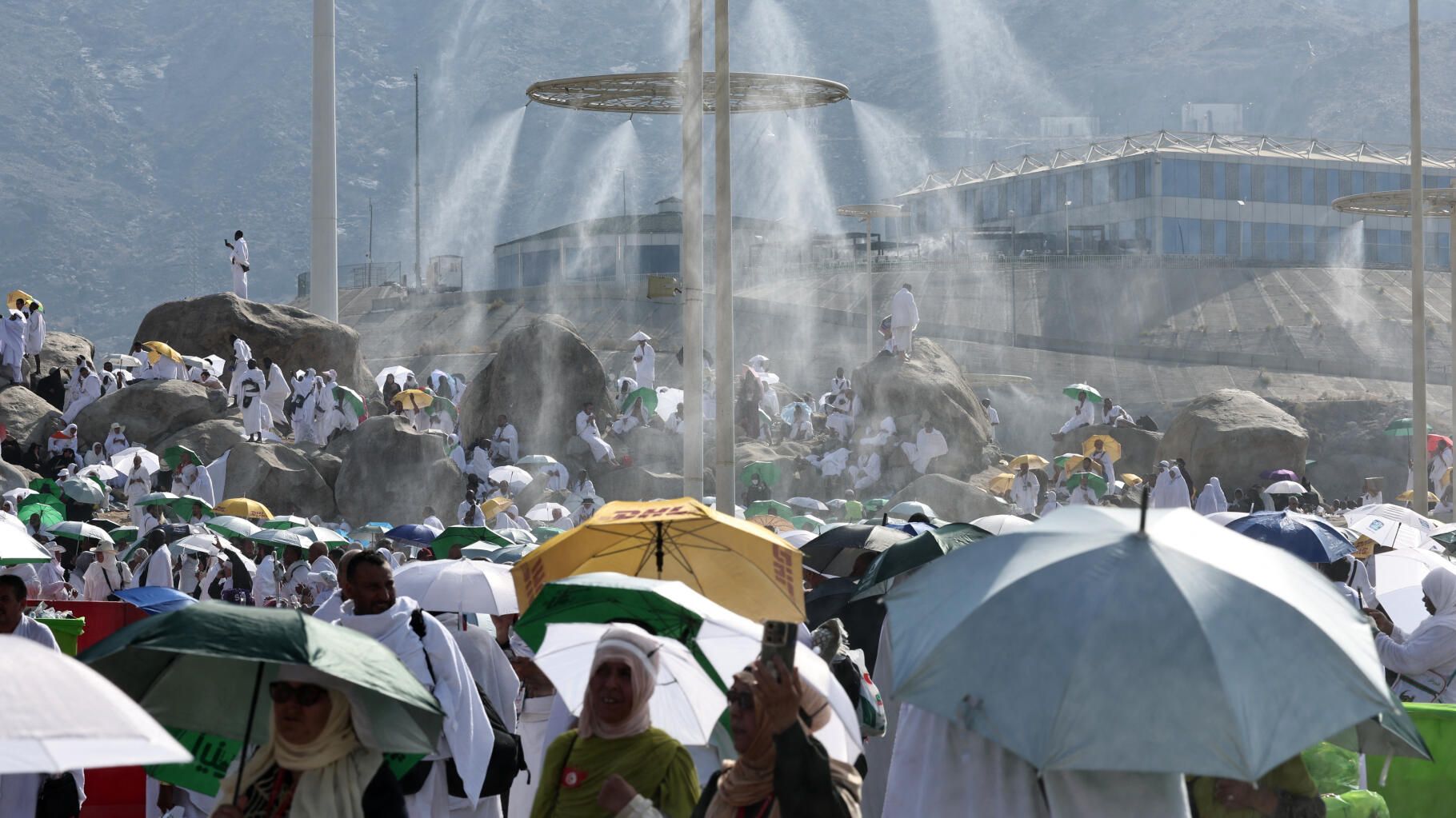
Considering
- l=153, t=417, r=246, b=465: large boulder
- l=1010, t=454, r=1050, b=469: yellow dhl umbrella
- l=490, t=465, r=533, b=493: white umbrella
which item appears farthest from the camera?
l=1010, t=454, r=1050, b=469: yellow dhl umbrella

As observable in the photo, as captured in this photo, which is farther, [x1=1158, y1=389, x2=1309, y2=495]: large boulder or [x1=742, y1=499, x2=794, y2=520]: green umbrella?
[x1=1158, y1=389, x2=1309, y2=495]: large boulder

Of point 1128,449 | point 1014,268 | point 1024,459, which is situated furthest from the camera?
point 1014,268

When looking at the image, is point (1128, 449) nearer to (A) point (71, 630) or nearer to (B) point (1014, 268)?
(A) point (71, 630)

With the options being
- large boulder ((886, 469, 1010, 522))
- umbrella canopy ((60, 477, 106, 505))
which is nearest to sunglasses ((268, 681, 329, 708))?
umbrella canopy ((60, 477, 106, 505))

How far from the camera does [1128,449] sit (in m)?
32.3

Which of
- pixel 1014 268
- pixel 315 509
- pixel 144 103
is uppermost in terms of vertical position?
pixel 144 103

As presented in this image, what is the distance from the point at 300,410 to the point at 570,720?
24.0 meters

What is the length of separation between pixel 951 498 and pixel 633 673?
21861 mm

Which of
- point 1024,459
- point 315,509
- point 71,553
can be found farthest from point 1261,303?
point 71,553

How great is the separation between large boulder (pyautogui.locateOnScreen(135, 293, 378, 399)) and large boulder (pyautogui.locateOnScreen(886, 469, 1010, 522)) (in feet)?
36.3

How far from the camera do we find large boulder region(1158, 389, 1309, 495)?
32.5 m

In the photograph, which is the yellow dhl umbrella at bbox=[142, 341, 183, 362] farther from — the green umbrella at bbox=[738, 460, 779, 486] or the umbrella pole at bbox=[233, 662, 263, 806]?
the umbrella pole at bbox=[233, 662, 263, 806]

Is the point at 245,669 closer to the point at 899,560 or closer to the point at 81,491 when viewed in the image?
the point at 899,560

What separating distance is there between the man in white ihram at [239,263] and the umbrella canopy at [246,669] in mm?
32679
